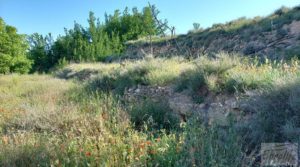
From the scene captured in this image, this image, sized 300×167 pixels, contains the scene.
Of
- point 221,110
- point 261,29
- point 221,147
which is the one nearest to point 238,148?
point 221,147

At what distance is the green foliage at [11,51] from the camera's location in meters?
29.8

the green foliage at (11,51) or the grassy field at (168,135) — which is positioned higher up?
the green foliage at (11,51)

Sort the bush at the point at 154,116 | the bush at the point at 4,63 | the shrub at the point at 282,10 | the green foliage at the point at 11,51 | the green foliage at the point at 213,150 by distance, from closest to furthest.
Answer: the green foliage at the point at 213,150, the bush at the point at 154,116, the shrub at the point at 282,10, the bush at the point at 4,63, the green foliage at the point at 11,51

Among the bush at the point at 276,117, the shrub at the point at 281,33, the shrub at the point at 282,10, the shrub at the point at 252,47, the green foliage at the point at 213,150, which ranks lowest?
the green foliage at the point at 213,150

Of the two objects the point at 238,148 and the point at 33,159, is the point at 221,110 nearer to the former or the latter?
the point at 238,148

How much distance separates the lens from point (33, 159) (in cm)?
366

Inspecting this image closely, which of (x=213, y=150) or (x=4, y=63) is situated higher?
(x=4, y=63)

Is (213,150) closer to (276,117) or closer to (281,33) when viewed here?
(276,117)

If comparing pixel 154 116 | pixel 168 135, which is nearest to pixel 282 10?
pixel 154 116

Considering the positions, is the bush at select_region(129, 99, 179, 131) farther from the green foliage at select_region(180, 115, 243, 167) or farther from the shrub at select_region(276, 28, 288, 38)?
the shrub at select_region(276, 28, 288, 38)

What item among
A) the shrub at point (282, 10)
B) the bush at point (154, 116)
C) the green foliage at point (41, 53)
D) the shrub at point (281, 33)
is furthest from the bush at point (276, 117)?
the green foliage at point (41, 53)

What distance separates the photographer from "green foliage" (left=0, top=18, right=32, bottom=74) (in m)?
29.8

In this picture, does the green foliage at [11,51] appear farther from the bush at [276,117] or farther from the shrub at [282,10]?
the bush at [276,117]

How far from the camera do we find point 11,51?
31375mm
